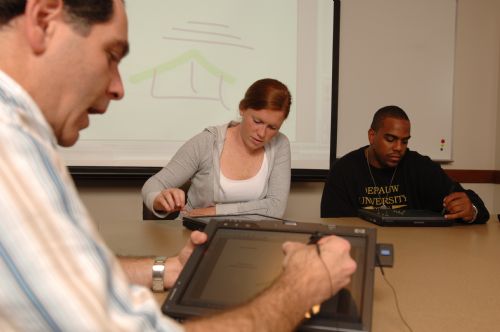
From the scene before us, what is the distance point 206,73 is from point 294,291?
209 cm

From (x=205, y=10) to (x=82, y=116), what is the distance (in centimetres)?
203

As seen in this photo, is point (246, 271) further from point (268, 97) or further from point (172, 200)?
point (268, 97)

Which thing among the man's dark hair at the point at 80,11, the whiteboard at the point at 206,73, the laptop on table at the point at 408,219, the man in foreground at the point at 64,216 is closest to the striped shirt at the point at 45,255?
the man in foreground at the point at 64,216

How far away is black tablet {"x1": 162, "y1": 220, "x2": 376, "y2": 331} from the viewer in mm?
644

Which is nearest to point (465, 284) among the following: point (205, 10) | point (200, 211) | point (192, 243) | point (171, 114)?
point (192, 243)

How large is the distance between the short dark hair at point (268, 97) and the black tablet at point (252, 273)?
98cm

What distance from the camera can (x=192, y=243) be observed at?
0.85 m

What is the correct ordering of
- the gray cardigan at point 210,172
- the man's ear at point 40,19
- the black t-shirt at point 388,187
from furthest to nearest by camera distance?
the black t-shirt at point 388,187 < the gray cardigan at point 210,172 < the man's ear at point 40,19

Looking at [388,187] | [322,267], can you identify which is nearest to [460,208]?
[388,187]

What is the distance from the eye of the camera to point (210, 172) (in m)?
1.90

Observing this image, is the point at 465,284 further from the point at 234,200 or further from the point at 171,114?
the point at 171,114

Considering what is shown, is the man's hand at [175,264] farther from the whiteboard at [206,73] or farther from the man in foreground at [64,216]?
the whiteboard at [206,73]

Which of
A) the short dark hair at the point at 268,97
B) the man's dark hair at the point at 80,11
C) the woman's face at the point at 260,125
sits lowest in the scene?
the woman's face at the point at 260,125

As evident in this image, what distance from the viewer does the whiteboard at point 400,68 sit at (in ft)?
9.30
